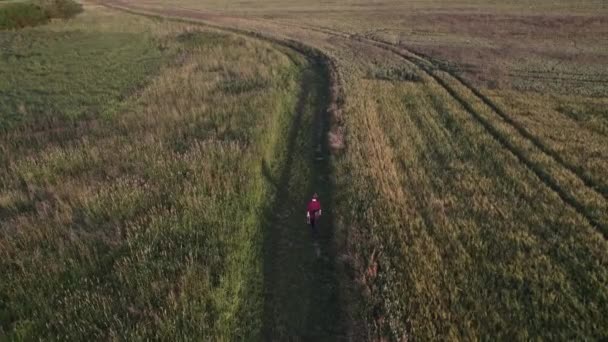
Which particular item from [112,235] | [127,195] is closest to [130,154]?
[127,195]

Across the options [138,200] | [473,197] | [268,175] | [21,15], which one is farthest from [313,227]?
[21,15]

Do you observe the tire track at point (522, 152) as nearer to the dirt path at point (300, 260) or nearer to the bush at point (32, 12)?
the dirt path at point (300, 260)

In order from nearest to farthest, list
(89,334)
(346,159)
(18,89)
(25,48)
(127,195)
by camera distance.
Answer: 1. (89,334)
2. (127,195)
3. (346,159)
4. (18,89)
5. (25,48)

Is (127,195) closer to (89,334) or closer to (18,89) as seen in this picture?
(89,334)

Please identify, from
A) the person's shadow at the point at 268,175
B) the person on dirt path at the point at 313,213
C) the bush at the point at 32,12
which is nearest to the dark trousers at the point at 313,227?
the person on dirt path at the point at 313,213

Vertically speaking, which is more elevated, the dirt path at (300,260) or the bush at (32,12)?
the bush at (32,12)

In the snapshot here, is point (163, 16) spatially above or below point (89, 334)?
above

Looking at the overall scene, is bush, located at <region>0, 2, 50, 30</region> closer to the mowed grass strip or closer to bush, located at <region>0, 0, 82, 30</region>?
bush, located at <region>0, 0, 82, 30</region>
